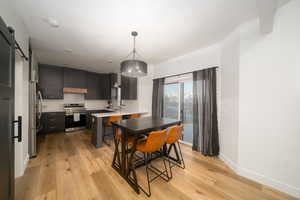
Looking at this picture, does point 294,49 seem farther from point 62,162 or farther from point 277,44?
point 62,162

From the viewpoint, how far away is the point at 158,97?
3797mm

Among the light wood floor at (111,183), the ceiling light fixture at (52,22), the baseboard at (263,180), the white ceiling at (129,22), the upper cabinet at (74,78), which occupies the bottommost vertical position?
the light wood floor at (111,183)

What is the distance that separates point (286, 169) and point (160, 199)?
182 cm

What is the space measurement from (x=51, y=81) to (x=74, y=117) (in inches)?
60.5

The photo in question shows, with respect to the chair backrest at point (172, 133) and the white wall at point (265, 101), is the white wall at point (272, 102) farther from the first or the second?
the chair backrest at point (172, 133)

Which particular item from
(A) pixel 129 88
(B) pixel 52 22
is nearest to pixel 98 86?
(A) pixel 129 88

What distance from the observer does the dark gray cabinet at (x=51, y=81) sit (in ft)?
12.9

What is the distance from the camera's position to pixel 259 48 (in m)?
1.78

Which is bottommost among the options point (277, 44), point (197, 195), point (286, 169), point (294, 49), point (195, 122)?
point (197, 195)

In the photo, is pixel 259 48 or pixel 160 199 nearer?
pixel 160 199

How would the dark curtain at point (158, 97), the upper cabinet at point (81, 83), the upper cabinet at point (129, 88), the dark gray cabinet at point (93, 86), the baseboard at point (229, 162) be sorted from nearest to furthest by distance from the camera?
the baseboard at point (229, 162) → the dark curtain at point (158, 97) → the upper cabinet at point (81, 83) → the upper cabinet at point (129, 88) → the dark gray cabinet at point (93, 86)

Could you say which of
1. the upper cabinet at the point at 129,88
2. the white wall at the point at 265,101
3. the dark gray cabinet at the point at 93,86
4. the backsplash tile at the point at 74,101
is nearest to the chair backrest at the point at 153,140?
the white wall at the point at 265,101

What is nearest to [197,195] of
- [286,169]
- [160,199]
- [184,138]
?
[160,199]

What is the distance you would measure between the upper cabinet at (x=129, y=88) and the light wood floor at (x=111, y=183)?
2431 mm
